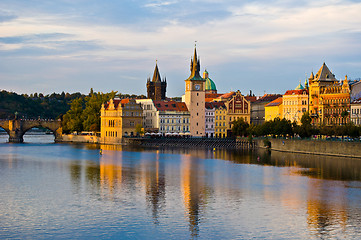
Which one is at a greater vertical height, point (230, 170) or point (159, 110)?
point (159, 110)

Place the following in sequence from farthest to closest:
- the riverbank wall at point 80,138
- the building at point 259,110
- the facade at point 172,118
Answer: the building at point 259,110, the riverbank wall at point 80,138, the facade at point 172,118

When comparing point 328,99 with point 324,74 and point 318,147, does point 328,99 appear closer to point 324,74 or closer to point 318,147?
point 324,74

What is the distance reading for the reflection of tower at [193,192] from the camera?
4600cm

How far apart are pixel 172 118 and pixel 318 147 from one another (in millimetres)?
61055

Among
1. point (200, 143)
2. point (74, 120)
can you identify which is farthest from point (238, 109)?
point (74, 120)

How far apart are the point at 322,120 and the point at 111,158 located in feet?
159

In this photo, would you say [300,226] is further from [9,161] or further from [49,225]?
[9,161]

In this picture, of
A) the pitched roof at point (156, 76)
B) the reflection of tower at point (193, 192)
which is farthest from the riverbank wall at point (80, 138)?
the reflection of tower at point (193, 192)

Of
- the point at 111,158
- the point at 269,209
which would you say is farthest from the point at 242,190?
the point at 111,158

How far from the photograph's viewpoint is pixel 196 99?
529 feet

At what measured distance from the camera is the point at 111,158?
99500 mm

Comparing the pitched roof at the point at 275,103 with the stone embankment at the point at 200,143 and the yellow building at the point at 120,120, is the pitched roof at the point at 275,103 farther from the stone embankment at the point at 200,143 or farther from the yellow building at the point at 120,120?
the yellow building at the point at 120,120

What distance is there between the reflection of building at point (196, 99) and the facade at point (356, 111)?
4917cm

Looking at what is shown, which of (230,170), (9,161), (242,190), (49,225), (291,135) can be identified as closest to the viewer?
(49,225)
